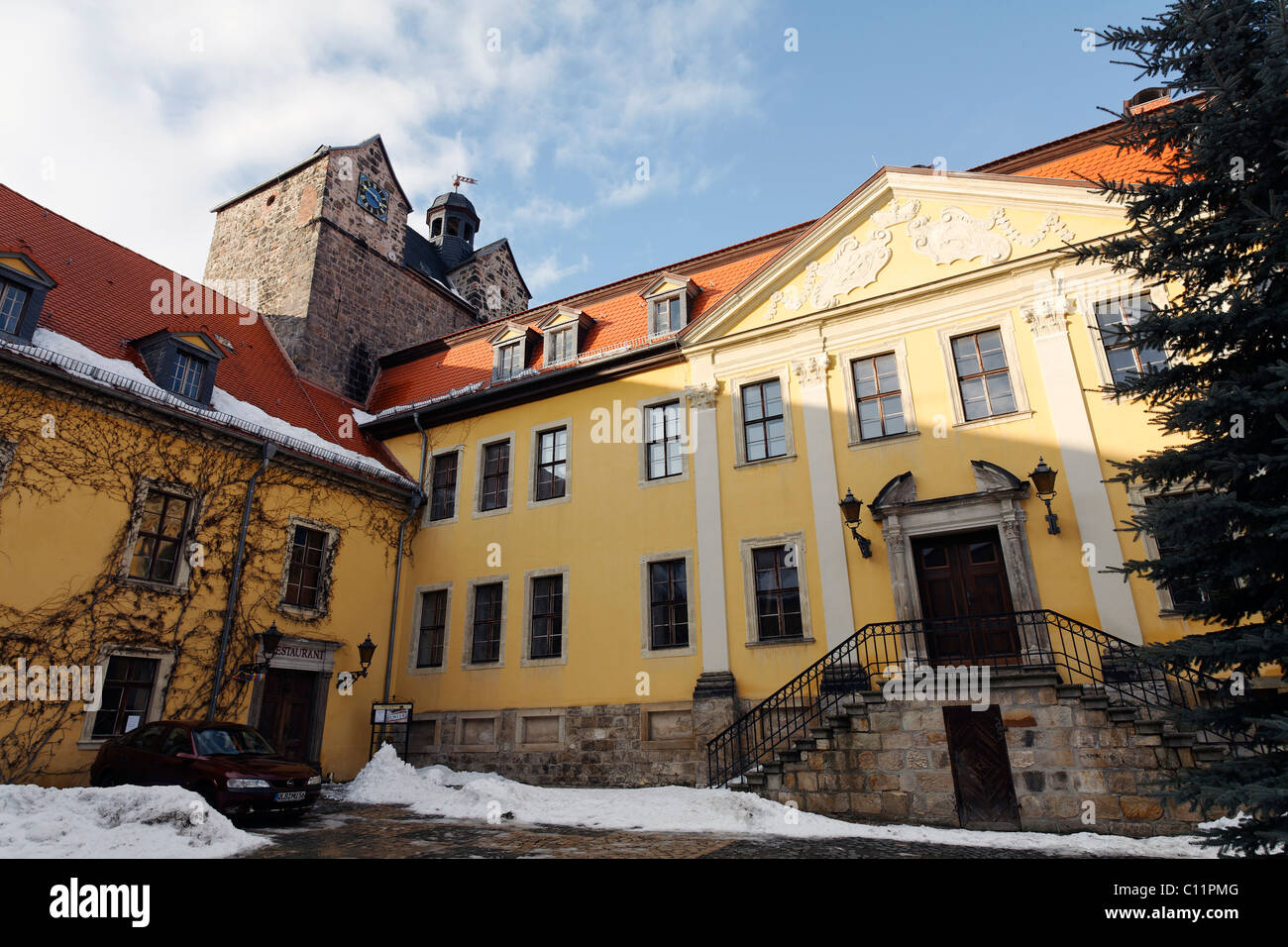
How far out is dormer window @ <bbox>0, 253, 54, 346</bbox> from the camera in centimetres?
1247

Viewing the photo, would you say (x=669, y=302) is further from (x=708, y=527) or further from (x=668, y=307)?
(x=708, y=527)

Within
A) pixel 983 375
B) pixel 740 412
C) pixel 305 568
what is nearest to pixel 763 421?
pixel 740 412

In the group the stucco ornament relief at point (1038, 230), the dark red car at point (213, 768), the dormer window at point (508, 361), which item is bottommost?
the dark red car at point (213, 768)

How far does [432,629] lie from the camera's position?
677 inches

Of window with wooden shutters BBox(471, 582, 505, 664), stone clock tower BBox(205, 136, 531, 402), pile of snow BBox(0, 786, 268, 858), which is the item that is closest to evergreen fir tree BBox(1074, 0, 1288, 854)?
pile of snow BBox(0, 786, 268, 858)

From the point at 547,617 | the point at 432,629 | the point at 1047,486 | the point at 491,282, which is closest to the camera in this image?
the point at 1047,486

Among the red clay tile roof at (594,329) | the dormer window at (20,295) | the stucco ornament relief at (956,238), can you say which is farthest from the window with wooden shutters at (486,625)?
the stucco ornament relief at (956,238)

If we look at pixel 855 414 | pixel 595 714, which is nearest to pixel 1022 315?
pixel 855 414

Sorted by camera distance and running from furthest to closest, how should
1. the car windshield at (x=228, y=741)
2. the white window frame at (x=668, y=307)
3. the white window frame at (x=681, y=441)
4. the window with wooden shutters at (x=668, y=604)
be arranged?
the white window frame at (x=668, y=307), the white window frame at (x=681, y=441), the window with wooden shutters at (x=668, y=604), the car windshield at (x=228, y=741)

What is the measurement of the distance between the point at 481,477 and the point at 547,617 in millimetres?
4057

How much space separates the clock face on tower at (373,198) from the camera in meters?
24.2

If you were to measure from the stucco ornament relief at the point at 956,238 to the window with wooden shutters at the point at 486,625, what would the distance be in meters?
11.1

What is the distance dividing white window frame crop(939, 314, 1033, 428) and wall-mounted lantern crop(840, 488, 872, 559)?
7.29ft

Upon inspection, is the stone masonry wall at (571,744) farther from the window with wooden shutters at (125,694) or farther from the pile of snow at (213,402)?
the pile of snow at (213,402)
